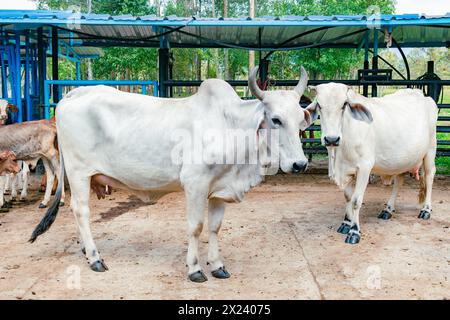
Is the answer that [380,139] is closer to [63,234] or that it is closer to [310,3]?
[63,234]

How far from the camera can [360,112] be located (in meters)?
5.32

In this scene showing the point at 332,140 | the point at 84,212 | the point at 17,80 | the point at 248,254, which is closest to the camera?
the point at 84,212

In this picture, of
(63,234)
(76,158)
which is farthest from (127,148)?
(63,234)

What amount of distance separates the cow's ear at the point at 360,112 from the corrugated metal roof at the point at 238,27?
262cm

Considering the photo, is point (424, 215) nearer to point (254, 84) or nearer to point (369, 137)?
point (369, 137)

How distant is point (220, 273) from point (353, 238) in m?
1.72

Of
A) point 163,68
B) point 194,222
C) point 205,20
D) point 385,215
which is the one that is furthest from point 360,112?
point 163,68

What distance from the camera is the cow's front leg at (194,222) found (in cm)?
402

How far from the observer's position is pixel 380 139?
5.67m

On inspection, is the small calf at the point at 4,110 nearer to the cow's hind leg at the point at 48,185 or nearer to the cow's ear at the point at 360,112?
the cow's hind leg at the point at 48,185

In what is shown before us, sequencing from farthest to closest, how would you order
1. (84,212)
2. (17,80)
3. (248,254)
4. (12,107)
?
(17,80)
(12,107)
(248,254)
(84,212)

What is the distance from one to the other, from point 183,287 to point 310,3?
15.6 metres

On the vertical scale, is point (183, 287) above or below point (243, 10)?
below
